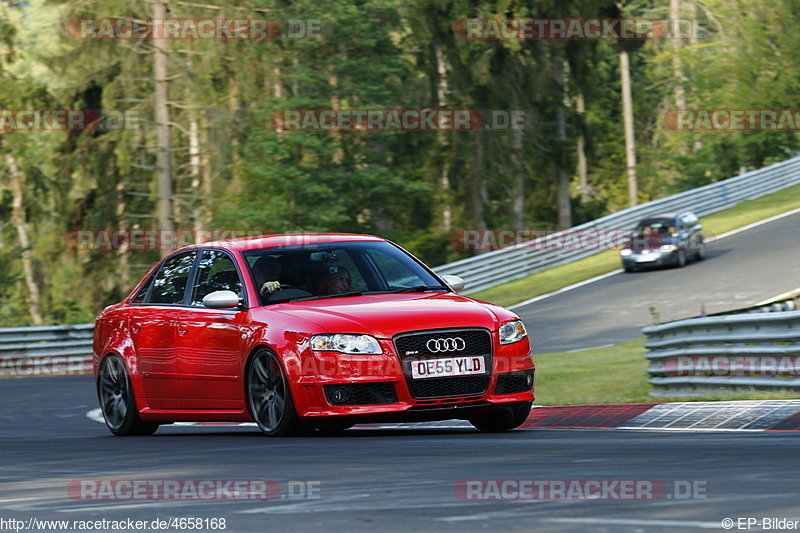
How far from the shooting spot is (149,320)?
1181 cm

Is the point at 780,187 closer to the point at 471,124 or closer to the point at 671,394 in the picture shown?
the point at 471,124

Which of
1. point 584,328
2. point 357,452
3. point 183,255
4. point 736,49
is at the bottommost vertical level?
point 584,328

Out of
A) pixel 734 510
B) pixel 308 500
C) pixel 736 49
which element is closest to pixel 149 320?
pixel 308 500

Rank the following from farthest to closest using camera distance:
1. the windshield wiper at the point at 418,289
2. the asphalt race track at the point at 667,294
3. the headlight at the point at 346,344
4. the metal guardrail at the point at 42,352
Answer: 1. the metal guardrail at the point at 42,352
2. the asphalt race track at the point at 667,294
3. the windshield wiper at the point at 418,289
4. the headlight at the point at 346,344

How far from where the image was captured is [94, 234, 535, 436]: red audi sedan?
32.2 ft

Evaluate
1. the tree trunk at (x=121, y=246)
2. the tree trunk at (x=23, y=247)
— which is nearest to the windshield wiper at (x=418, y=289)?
the tree trunk at (x=121, y=246)

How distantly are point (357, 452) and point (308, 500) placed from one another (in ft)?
7.58

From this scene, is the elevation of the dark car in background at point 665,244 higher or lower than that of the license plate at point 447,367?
lower

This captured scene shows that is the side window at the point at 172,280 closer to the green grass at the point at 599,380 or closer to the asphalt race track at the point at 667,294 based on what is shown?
the green grass at the point at 599,380

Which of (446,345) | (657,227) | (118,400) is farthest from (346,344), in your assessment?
(657,227)

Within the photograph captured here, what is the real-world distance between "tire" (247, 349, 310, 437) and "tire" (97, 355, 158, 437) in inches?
70.9

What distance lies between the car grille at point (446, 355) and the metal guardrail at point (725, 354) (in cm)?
338

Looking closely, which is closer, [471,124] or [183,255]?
[183,255]

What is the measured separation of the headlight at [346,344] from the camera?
9766 mm
